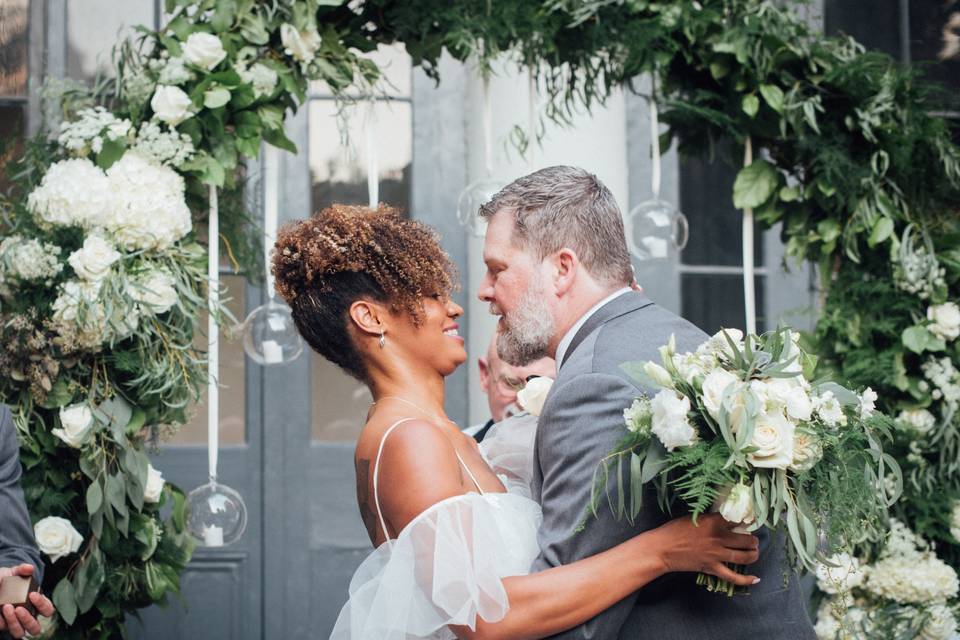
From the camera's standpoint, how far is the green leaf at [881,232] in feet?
13.2

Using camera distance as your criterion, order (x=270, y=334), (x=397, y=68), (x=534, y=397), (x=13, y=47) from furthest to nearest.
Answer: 1. (x=397, y=68)
2. (x=13, y=47)
3. (x=270, y=334)
4. (x=534, y=397)

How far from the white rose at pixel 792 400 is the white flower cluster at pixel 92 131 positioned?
2.31m

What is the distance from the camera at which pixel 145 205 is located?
3.53m

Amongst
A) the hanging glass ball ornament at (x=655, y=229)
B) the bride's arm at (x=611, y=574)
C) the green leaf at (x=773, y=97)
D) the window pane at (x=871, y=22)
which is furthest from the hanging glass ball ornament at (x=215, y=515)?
the window pane at (x=871, y=22)

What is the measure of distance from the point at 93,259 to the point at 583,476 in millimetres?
1817

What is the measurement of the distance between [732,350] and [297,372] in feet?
10.7

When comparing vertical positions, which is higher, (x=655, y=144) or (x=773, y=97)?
(x=773, y=97)

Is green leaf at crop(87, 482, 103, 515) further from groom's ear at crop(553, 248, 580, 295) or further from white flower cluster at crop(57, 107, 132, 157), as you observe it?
groom's ear at crop(553, 248, 580, 295)

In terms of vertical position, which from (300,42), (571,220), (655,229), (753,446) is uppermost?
(300,42)

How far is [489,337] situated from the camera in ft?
16.9

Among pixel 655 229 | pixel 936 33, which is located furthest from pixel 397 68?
pixel 936 33

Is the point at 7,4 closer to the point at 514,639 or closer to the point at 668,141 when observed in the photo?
the point at 668,141

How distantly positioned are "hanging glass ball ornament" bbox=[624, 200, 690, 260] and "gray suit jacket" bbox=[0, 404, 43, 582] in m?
2.13

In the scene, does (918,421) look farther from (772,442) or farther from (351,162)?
(351,162)
